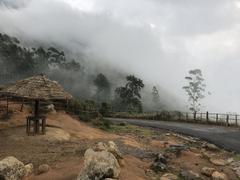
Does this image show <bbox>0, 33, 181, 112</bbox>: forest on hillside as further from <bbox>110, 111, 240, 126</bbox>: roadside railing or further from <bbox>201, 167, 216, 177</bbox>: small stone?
<bbox>201, 167, 216, 177</bbox>: small stone

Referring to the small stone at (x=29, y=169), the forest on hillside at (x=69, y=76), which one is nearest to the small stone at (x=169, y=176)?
the small stone at (x=29, y=169)

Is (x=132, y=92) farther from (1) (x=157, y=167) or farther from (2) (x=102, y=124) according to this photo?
(1) (x=157, y=167)

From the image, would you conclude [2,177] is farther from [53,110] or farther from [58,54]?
[58,54]

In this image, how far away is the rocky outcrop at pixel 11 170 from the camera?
14438mm

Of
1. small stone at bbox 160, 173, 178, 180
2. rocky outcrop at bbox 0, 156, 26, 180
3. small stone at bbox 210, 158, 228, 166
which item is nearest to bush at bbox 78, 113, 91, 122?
small stone at bbox 210, 158, 228, 166

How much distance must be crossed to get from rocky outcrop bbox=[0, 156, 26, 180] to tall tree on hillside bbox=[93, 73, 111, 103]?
8460 centimetres

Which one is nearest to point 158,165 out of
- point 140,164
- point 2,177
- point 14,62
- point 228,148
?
point 140,164

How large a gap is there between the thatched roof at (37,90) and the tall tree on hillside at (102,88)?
75829 millimetres

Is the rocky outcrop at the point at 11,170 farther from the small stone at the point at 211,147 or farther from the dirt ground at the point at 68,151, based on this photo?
the small stone at the point at 211,147

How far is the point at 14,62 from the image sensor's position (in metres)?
87.7

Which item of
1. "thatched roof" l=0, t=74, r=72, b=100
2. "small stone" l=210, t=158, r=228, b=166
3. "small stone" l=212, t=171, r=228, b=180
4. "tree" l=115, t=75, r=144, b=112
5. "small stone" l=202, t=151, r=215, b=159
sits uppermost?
"tree" l=115, t=75, r=144, b=112

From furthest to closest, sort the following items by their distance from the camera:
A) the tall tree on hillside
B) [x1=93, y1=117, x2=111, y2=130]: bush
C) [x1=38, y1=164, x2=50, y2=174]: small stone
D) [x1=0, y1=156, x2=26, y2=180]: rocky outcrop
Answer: the tall tree on hillside → [x1=93, y1=117, x2=111, y2=130]: bush → [x1=38, y1=164, x2=50, y2=174]: small stone → [x1=0, y1=156, x2=26, y2=180]: rocky outcrop

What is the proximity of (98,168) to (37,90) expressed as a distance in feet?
33.4

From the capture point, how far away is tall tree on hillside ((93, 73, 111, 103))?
101 meters
